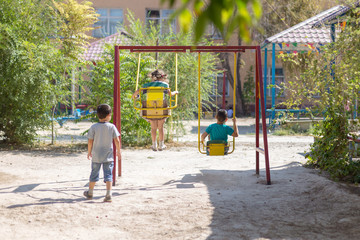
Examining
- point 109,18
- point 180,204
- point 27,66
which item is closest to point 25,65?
point 27,66

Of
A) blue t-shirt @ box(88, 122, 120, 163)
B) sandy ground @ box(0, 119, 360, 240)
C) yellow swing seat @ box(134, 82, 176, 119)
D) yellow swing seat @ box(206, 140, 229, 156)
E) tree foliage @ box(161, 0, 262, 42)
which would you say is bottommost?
sandy ground @ box(0, 119, 360, 240)

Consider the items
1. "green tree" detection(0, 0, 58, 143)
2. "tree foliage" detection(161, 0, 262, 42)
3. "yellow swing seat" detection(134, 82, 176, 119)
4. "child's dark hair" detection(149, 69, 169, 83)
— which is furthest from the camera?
"green tree" detection(0, 0, 58, 143)

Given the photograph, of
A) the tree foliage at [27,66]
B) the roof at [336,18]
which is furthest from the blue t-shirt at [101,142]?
the tree foliage at [27,66]

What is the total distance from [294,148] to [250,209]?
21.4 feet

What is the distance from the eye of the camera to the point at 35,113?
38.0 ft

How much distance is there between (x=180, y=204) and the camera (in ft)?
19.0

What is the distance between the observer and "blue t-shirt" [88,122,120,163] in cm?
583

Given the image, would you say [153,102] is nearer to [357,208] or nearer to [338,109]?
[338,109]

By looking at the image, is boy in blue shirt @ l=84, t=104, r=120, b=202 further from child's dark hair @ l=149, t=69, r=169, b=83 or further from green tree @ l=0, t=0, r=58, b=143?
green tree @ l=0, t=0, r=58, b=143

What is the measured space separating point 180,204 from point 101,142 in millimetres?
1243

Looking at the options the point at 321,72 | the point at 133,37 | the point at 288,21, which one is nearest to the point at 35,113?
the point at 133,37

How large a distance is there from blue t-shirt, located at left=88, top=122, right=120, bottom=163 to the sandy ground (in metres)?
0.57

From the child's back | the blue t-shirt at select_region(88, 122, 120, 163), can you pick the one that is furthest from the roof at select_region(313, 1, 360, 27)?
the blue t-shirt at select_region(88, 122, 120, 163)

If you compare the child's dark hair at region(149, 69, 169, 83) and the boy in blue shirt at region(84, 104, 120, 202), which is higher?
the child's dark hair at region(149, 69, 169, 83)
